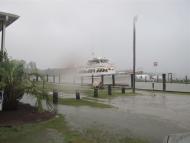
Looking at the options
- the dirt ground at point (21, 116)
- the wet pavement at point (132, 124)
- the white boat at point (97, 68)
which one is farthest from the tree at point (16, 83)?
the white boat at point (97, 68)

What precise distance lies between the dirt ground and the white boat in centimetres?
3116

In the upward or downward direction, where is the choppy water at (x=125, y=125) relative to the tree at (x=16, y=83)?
downward

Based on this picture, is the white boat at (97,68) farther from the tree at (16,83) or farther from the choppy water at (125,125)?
the tree at (16,83)

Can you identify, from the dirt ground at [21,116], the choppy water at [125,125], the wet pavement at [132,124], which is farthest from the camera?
the dirt ground at [21,116]

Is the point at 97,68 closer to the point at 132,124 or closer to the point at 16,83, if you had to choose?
the point at 16,83

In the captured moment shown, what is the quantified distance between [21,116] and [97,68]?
34.5 metres

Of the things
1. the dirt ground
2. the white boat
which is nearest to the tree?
the dirt ground

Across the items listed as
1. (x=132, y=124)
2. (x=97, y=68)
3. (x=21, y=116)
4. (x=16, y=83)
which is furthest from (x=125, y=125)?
(x=97, y=68)

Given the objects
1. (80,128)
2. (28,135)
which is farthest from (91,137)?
(28,135)

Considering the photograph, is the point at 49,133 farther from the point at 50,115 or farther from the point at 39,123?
the point at 50,115

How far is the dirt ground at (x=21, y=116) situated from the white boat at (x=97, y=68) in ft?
A: 102

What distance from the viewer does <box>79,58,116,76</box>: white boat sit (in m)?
41.9

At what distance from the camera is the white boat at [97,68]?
138 ft

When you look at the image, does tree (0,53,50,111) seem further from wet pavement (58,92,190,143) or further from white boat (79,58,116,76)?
white boat (79,58,116,76)
